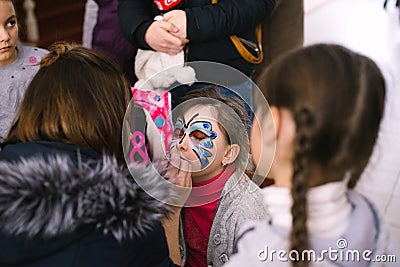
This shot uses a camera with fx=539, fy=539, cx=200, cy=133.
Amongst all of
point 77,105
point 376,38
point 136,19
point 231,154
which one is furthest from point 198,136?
point 376,38

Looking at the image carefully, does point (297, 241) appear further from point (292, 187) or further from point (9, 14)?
point (9, 14)

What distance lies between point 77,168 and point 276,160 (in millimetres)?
327

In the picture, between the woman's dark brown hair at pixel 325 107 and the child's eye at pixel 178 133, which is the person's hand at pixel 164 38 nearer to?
the child's eye at pixel 178 133

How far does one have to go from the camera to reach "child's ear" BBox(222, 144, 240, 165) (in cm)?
114

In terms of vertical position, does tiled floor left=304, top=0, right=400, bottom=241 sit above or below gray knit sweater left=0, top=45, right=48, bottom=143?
below

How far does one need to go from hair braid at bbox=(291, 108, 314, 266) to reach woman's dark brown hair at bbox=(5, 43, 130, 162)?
1.21 ft

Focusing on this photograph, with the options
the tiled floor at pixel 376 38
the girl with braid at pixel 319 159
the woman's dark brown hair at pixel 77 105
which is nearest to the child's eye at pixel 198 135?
the woman's dark brown hair at pixel 77 105

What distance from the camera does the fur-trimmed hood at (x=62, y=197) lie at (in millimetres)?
862

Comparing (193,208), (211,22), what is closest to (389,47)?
(211,22)

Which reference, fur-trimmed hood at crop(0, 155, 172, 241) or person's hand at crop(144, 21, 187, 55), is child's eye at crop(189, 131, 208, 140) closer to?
fur-trimmed hood at crop(0, 155, 172, 241)

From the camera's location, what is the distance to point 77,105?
949 millimetres

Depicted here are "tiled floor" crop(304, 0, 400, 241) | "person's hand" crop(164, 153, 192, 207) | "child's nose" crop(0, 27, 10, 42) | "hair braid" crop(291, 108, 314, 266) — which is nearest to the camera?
"hair braid" crop(291, 108, 314, 266)

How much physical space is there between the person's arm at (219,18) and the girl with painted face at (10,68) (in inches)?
16.1

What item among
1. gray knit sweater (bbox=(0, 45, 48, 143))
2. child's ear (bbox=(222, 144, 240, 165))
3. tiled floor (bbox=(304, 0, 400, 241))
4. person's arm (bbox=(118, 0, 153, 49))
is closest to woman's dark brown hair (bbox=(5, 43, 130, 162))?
child's ear (bbox=(222, 144, 240, 165))
